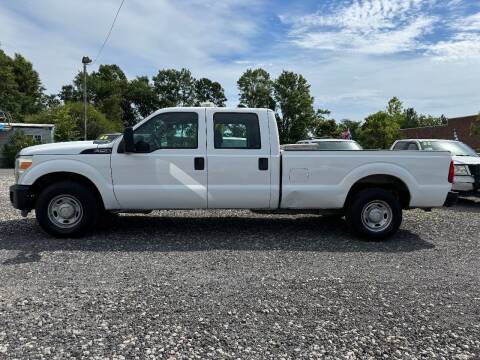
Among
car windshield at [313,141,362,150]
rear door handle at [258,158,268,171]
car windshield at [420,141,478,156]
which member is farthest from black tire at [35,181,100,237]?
car windshield at [420,141,478,156]

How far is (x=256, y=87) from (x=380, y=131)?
1104 inches

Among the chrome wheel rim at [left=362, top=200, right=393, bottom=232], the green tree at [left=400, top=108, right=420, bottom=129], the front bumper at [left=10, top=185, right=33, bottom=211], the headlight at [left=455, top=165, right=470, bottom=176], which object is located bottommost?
the chrome wheel rim at [left=362, top=200, right=393, bottom=232]

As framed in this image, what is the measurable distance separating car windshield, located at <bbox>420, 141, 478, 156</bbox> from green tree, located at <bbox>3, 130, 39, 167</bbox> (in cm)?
2315

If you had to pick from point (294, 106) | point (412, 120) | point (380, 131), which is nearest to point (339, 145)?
point (380, 131)

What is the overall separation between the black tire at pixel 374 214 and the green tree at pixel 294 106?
55368 mm

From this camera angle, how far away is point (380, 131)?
4197 cm

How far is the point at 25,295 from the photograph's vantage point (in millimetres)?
4125

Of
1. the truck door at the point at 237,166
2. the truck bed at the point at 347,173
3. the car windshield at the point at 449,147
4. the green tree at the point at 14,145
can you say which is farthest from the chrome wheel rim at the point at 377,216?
the green tree at the point at 14,145

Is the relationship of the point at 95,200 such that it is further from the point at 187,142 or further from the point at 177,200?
the point at 187,142

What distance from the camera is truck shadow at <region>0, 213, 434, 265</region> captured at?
600 centimetres

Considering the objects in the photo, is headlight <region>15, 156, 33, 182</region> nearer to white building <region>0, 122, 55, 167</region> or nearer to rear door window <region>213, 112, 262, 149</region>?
rear door window <region>213, 112, 262, 149</region>

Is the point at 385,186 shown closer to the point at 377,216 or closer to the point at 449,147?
the point at 377,216

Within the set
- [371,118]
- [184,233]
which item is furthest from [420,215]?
[371,118]

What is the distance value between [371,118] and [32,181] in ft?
136
